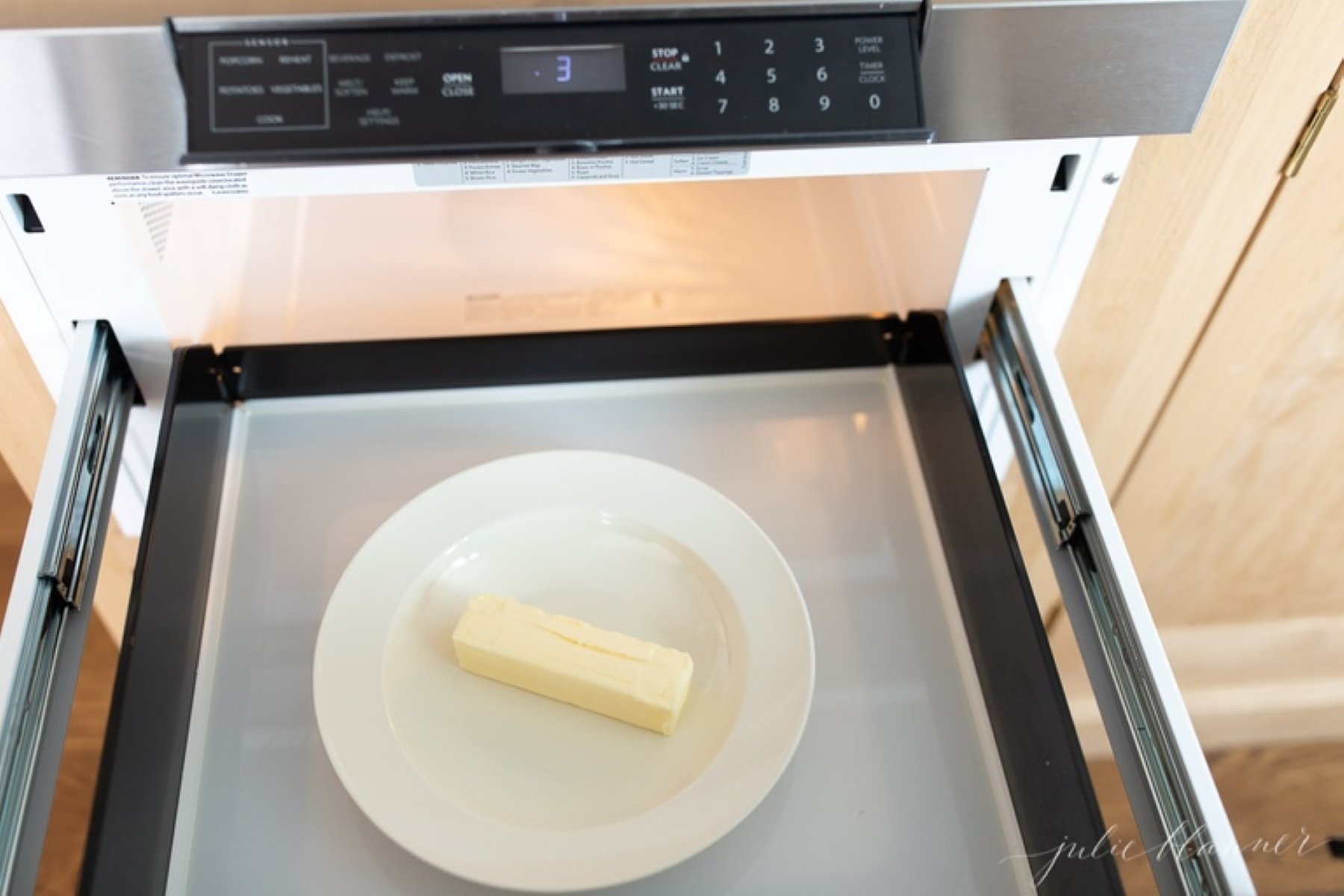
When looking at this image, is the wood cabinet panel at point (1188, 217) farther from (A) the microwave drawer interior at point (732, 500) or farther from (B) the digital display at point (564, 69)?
(B) the digital display at point (564, 69)

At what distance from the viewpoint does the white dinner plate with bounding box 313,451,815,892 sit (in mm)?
679

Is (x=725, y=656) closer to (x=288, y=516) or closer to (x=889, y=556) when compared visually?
(x=889, y=556)

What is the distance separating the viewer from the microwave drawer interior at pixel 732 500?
0.70 m

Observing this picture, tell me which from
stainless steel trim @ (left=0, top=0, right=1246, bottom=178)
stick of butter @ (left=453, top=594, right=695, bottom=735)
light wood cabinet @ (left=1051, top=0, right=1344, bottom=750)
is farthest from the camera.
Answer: light wood cabinet @ (left=1051, top=0, right=1344, bottom=750)

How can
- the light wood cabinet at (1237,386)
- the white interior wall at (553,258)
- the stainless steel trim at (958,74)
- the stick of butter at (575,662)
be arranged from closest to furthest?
the stainless steel trim at (958,74) < the stick of butter at (575,662) < the light wood cabinet at (1237,386) < the white interior wall at (553,258)

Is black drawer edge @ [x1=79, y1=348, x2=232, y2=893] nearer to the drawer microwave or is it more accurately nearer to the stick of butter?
the drawer microwave

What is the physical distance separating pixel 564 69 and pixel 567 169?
0.19 ft

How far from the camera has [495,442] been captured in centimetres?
92

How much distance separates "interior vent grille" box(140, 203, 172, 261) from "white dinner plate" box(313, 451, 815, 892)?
9.6 inches

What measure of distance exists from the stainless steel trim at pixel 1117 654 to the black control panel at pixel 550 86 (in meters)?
0.24

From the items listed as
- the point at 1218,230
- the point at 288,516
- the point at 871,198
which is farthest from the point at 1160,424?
the point at 288,516
